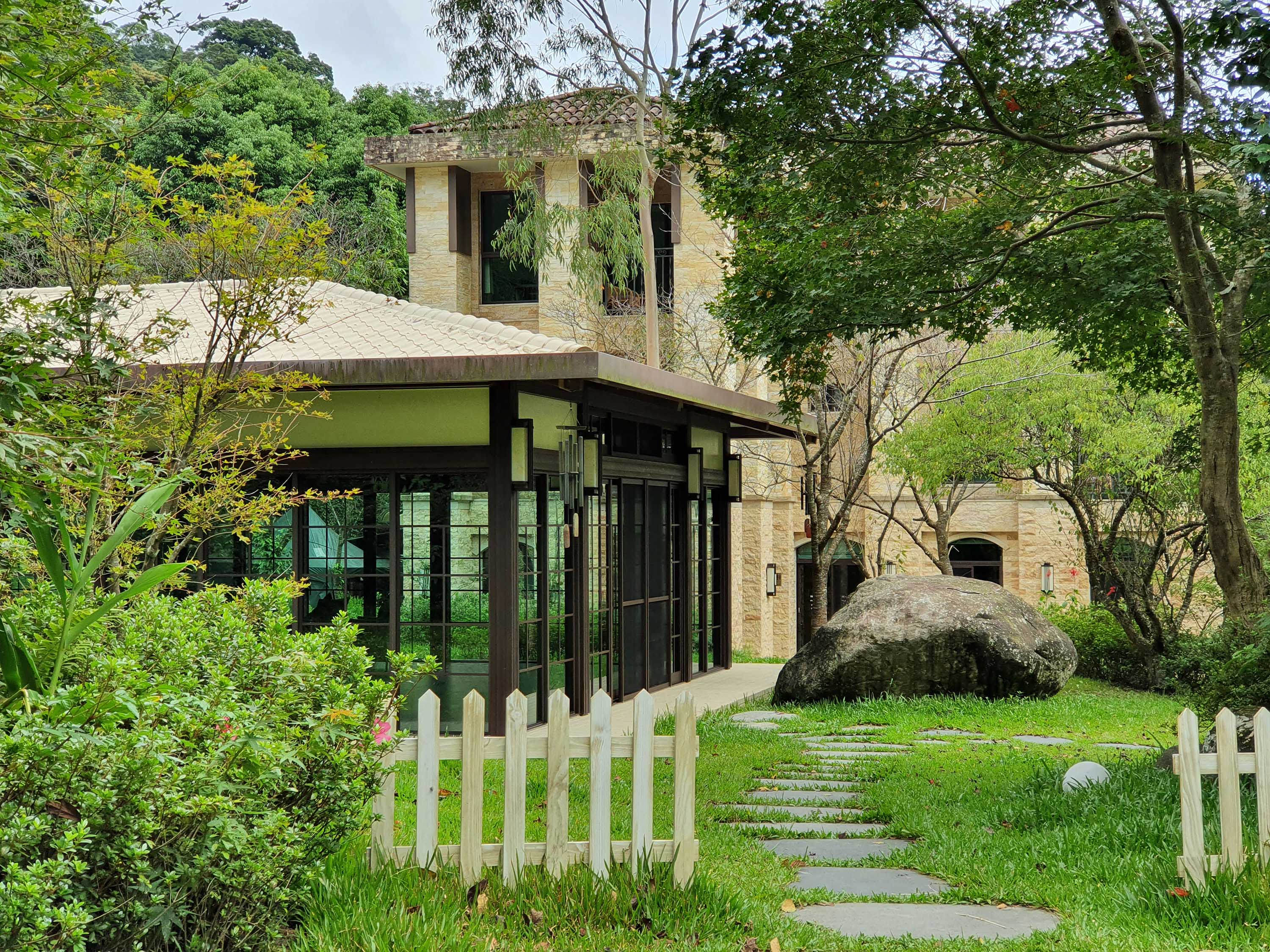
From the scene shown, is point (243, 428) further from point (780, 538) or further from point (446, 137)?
point (780, 538)

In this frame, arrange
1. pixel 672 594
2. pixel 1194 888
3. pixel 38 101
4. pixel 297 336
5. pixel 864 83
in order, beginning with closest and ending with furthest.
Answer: pixel 1194 888 < pixel 38 101 < pixel 864 83 < pixel 297 336 < pixel 672 594

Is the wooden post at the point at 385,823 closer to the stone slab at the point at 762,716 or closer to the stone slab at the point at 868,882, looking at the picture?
the stone slab at the point at 868,882

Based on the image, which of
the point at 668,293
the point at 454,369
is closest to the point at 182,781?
the point at 454,369

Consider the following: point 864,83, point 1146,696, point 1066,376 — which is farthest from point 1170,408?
point 864,83

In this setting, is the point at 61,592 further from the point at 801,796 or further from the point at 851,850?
the point at 801,796

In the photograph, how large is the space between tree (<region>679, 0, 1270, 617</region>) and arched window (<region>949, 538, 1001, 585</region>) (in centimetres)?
2015

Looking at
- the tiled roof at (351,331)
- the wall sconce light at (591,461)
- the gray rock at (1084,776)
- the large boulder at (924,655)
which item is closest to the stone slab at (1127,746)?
the gray rock at (1084,776)

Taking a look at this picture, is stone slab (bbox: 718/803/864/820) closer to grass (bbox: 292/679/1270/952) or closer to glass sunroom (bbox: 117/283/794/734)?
grass (bbox: 292/679/1270/952)

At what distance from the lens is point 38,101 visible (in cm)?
552

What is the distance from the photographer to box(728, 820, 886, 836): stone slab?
6676 mm

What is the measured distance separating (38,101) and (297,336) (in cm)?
469

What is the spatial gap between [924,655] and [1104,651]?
526 centimetres

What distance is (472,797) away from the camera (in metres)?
4.88

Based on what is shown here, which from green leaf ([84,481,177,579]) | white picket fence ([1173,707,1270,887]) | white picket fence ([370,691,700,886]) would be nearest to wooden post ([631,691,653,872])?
white picket fence ([370,691,700,886])
